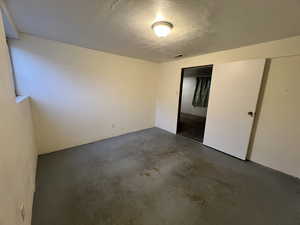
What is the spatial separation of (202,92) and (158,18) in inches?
213

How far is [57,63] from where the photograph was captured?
2416 mm

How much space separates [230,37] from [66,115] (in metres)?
3.45

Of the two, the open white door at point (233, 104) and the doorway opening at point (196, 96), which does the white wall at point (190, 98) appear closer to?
the doorway opening at point (196, 96)

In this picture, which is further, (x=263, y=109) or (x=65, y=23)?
(x=263, y=109)

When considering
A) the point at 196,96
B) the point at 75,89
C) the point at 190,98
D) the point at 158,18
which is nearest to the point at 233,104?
the point at 158,18

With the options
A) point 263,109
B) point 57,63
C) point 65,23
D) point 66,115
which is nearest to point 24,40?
Answer: point 57,63

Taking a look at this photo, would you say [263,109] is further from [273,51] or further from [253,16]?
[253,16]

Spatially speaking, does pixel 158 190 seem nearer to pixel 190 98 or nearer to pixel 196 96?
pixel 196 96

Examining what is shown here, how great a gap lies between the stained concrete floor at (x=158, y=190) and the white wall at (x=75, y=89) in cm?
56

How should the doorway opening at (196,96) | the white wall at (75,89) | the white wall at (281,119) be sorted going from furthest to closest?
the doorway opening at (196,96), the white wall at (75,89), the white wall at (281,119)

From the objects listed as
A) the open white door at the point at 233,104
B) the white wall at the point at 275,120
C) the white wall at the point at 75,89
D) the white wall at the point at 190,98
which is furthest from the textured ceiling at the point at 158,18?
the white wall at the point at 190,98

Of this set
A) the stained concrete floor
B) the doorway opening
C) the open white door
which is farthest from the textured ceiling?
the doorway opening

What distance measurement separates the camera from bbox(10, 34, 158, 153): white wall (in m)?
2.23

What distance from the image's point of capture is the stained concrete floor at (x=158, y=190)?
1.36m
